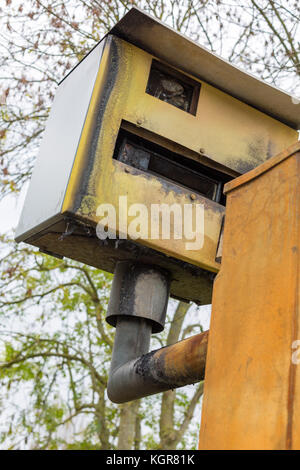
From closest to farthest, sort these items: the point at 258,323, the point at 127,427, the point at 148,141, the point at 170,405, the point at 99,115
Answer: the point at 258,323, the point at 99,115, the point at 148,141, the point at 127,427, the point at 170,405

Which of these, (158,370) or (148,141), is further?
(148,141)

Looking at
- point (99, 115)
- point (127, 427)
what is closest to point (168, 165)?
point (99, 115)

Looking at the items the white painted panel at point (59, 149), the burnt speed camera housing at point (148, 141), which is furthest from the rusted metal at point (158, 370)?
the white painted panel at point (59, 149)

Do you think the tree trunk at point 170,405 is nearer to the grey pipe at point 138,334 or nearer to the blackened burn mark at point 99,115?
the grey pipe at point 138,334

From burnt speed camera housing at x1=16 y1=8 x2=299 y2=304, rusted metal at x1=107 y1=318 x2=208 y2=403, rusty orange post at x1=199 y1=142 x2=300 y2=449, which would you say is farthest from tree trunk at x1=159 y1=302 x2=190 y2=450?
rusty orange post at x1=199 y1=142 x2=300 y2=449

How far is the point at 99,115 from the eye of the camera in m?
1.82

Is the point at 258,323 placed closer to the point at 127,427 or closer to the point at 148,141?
the point at 148,141

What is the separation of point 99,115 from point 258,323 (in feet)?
3.27

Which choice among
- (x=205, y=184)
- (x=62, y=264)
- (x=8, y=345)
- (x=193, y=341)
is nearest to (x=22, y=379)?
(x=8, y=345)

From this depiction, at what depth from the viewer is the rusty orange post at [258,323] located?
0.96 meters

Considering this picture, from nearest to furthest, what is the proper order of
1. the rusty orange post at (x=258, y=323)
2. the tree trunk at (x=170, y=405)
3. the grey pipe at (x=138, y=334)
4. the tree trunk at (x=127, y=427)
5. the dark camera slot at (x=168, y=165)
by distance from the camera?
the rusty orange post at (x=258, y=323) → the grey pipe at (x=138, y=334) → the dark camera slot at (x=168, y=165) → the tree trunk at (x=127, y=427) → the tree trunk at (x=170, y=405)

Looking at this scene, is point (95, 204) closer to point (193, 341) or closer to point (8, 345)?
point (193, 341)

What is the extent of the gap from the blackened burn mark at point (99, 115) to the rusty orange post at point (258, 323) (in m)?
0.57

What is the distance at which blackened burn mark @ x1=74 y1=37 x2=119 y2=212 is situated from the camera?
1690 mm
